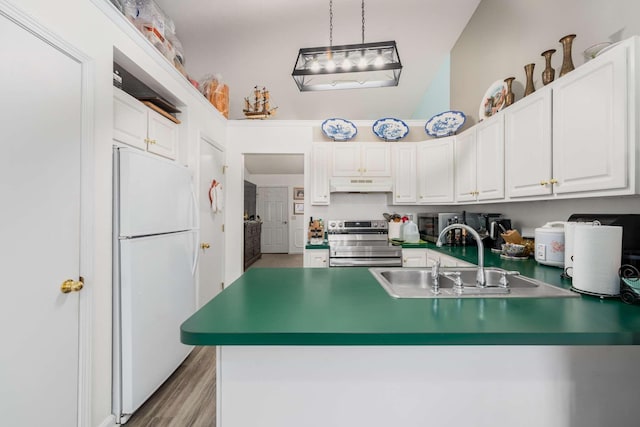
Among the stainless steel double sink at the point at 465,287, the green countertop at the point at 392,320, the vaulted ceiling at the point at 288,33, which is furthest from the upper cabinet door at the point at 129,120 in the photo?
the stainless steel double sink at the point at 465,287

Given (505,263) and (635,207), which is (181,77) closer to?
(505,263)

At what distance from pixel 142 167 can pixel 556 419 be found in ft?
7.45

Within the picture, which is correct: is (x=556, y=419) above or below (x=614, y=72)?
below

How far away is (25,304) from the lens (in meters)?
1.08

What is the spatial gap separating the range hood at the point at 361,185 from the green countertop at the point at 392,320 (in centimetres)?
224

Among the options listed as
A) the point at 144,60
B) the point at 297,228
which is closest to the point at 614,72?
the point at 144,60

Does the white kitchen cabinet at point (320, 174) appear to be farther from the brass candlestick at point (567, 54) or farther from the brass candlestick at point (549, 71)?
the brass candlestick at point (567, 54)

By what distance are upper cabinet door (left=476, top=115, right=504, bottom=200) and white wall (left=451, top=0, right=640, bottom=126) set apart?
1.30 ft

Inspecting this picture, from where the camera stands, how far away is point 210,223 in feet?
9.95

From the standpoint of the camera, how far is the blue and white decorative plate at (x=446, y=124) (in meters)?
3.10

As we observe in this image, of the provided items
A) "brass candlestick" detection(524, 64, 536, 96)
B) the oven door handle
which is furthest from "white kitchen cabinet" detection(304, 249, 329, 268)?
"brass candlestick" detection(524, 64, 536, 96)

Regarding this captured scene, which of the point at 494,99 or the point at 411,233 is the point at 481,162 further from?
the point at 411,233

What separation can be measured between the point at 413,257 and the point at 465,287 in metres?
1.87

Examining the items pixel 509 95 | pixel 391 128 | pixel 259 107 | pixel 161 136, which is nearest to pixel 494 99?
pixel 509 95
